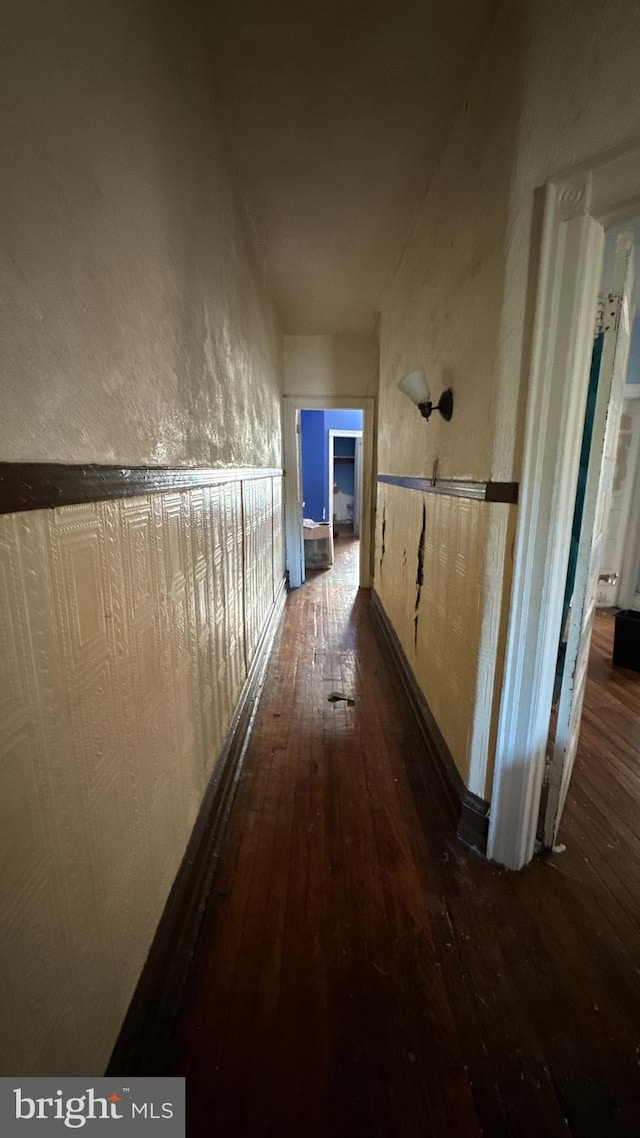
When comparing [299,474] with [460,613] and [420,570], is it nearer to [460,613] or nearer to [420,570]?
[420,570]

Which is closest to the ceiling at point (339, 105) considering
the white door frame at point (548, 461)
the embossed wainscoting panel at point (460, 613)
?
the white door frame at point (548, 461)

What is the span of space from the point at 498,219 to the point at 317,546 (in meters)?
4.37

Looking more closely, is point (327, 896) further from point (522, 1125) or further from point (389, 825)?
point (522, 1125)

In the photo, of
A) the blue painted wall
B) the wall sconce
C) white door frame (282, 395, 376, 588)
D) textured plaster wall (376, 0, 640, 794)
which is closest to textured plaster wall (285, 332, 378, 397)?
white door frame (282, 395, 376, 588)

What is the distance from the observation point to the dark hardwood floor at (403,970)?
845 millimetres

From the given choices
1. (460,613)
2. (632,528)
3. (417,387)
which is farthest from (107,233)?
(632,528)

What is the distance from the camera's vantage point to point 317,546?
18.0 feet

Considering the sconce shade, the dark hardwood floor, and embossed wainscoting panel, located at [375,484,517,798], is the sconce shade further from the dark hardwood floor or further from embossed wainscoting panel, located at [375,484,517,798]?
the dark hardwood floor

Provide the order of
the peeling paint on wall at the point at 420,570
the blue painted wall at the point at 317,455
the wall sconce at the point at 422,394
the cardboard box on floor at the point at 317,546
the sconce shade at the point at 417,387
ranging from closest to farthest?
the wall sconce at the point at 422,394 → the sconce shade at the point at 417,387 → the peeling paint on wall at the point at 420,570 → the cardboard box on floor at the point at 317,546 → the blue painted wall at the point at 317,455

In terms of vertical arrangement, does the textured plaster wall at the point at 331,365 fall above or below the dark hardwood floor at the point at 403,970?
above

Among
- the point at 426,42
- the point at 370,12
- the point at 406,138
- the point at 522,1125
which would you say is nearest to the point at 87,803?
the point at 522,1125

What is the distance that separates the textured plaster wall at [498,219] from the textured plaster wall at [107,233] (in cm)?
90

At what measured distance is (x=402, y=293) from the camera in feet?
8.48
